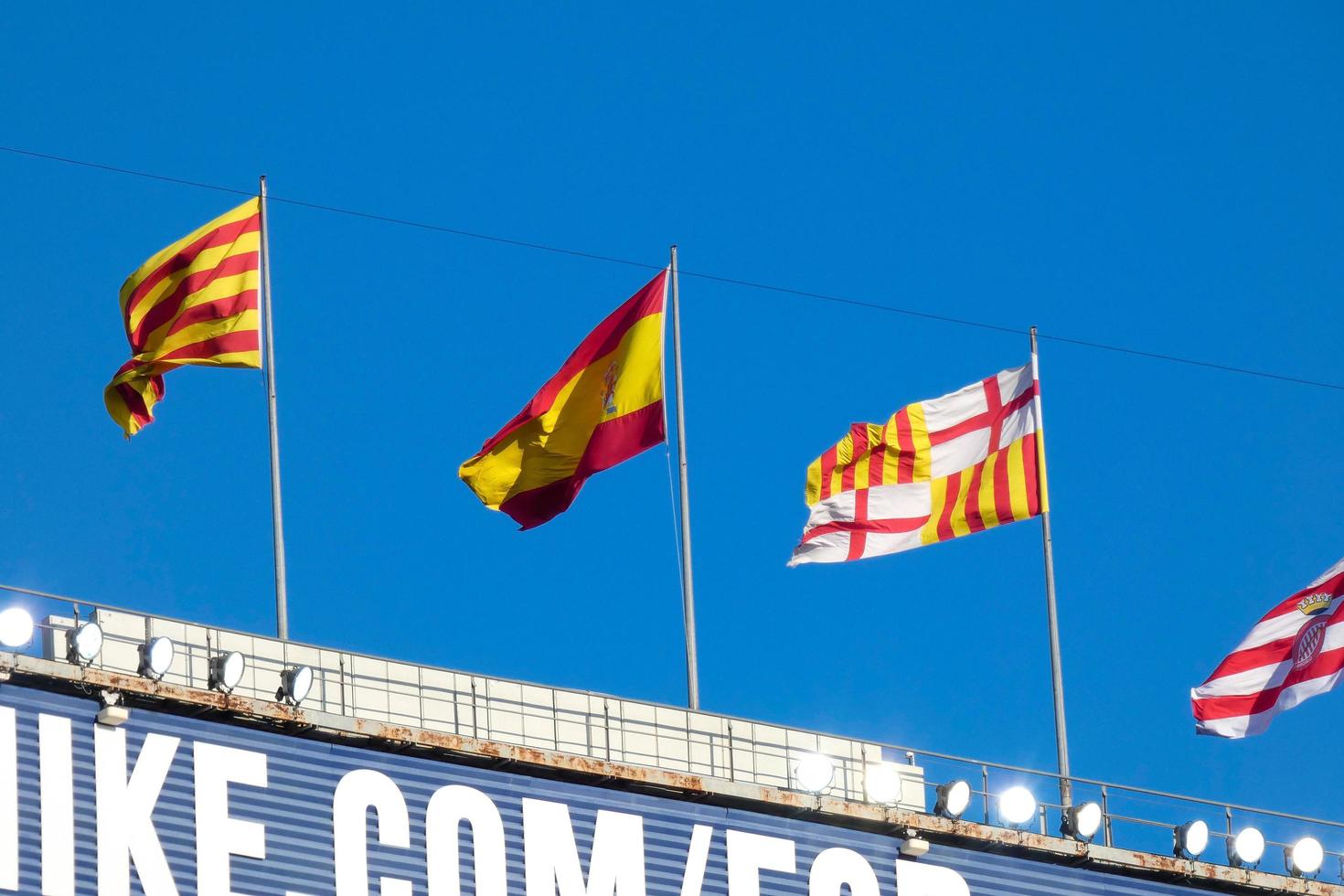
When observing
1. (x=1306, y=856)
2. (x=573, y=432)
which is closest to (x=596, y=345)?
(x=573, y=432)

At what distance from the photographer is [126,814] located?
41.1 m

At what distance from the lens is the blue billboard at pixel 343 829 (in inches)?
1601

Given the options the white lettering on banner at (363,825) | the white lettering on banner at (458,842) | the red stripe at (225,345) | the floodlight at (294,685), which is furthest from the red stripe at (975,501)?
the floodlight at (294,685)

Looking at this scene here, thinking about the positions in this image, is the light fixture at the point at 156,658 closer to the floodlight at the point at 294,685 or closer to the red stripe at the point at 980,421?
the floodlight at the point at 294,685

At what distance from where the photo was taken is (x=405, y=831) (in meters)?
43.6

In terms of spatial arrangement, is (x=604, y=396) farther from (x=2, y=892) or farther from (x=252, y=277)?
(x=2, y=892)

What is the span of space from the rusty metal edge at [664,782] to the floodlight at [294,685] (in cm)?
14

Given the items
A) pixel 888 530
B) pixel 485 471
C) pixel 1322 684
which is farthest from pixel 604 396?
pixel 1322 684

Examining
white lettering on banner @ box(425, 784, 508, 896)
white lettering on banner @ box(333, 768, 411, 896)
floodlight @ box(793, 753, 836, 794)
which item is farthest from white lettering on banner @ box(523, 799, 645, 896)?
floodlight @ box(793, 753, 836, 794)

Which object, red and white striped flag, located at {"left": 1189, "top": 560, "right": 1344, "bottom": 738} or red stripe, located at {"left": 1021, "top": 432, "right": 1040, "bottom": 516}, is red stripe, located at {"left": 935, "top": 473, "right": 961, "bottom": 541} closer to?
red stripe, located at {"left": 1021, "top": 432, "right": 1040, "bottom": 516}

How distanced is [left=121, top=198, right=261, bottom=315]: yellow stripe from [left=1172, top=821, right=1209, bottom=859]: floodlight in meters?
19.1

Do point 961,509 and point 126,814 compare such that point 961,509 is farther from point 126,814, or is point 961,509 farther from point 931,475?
point 126,814

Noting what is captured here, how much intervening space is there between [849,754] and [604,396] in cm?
872

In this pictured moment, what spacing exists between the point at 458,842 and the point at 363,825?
1610 mm
